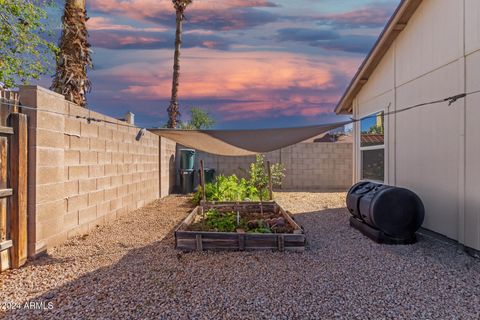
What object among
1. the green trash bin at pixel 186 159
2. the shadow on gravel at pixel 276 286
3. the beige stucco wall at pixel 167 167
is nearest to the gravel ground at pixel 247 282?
the shadow on gravel at pixel 276 286

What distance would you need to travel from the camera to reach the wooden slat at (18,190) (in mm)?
3654

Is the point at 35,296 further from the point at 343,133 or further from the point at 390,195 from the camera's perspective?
the point at 343,133

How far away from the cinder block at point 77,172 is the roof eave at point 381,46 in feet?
19.7

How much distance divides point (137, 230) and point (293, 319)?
378 centimetres

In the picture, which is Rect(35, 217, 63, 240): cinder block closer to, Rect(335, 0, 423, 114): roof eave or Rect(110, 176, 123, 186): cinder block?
Rect(110, 176, 123, 186): cinder block

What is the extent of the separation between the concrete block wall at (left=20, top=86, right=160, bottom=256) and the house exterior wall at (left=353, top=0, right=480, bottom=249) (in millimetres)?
5481

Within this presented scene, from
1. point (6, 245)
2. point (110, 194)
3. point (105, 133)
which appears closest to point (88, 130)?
point (105, 133)

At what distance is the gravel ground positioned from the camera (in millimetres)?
2688

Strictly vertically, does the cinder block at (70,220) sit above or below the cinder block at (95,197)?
below

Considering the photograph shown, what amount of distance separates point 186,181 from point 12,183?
24.6 feet

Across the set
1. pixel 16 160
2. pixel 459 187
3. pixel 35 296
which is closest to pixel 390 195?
pixel 459 187

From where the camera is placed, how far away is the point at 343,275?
3521 mm

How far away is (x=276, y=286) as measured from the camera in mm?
3186

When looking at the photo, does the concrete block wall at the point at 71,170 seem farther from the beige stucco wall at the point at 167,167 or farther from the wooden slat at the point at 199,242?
the beige stucco wall at the point at 167,167
